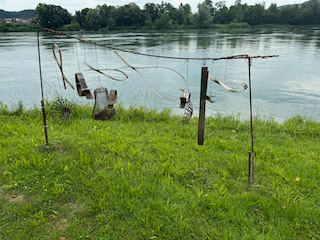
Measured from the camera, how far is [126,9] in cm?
5603

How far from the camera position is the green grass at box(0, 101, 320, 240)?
2949mm

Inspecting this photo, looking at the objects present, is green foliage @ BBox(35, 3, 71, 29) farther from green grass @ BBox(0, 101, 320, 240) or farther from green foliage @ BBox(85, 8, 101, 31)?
green grass @ BBox(0, 101, 320, 240)

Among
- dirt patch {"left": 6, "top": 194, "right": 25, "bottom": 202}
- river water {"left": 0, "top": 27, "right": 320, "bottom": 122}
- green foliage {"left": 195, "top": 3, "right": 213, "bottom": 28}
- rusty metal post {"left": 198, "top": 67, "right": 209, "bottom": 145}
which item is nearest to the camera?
rusty metal post {"left": 198, "top": 67, "right": 209, "bottom": 145}

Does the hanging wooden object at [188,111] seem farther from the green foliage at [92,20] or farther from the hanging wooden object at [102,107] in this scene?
the green foliage at [92,20]

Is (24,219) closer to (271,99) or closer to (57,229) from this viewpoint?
(57,229)

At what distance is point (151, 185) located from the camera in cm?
365

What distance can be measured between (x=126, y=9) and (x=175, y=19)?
15.4m

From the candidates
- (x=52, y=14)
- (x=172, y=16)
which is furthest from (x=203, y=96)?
(x=172, y=16)

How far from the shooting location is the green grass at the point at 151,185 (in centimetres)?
295

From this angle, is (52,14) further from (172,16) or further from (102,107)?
(172,16)

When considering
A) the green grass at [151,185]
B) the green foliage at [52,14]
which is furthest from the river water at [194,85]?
the green foliage at [52,14]

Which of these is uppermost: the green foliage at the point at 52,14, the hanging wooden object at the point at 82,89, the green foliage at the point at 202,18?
the green foliage at the point at 202,18

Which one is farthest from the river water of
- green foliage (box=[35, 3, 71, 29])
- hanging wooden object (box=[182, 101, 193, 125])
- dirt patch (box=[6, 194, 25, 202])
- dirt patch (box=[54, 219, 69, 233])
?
green foliage (box=[35, 3, 71, 29])

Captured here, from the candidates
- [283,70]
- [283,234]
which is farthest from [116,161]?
[283,70]
